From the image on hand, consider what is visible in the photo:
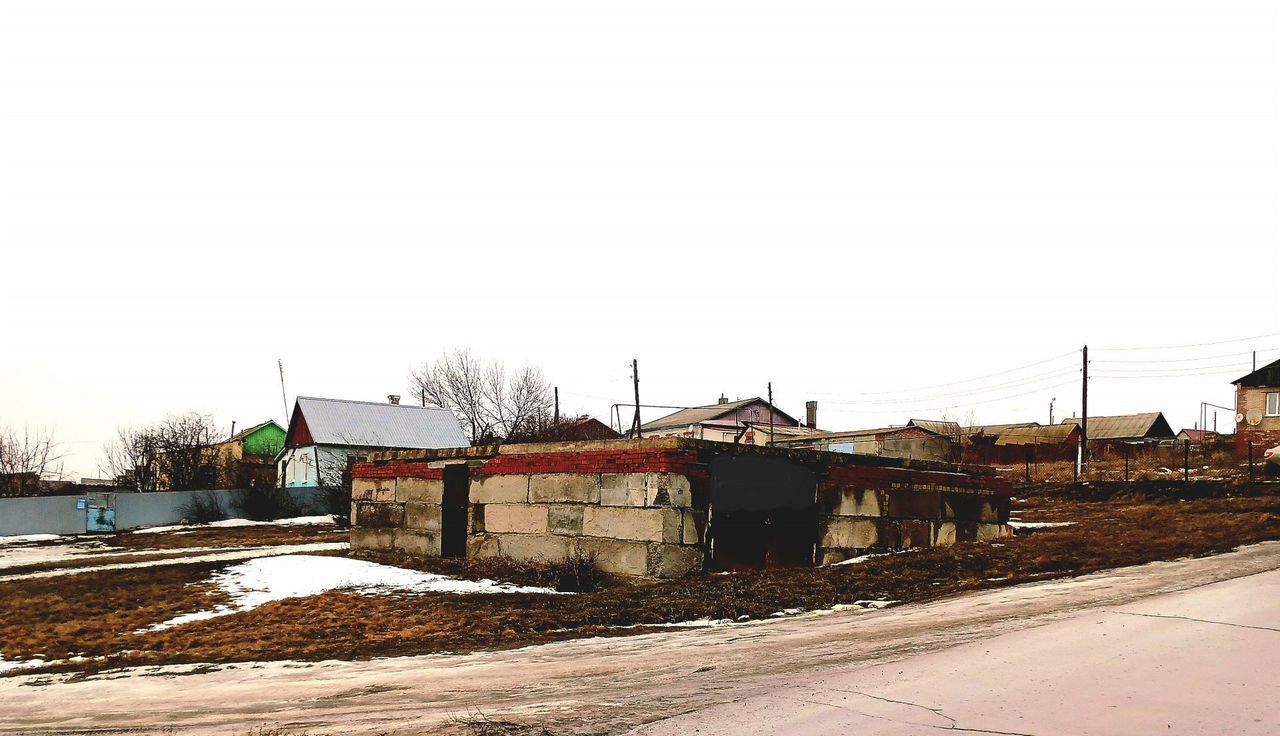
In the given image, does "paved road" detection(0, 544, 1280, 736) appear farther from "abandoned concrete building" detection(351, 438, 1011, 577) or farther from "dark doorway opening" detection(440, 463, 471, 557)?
"dark doorway opening" detection(440, 463, 471, 557)

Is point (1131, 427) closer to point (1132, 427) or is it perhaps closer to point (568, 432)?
point (1132, 427)

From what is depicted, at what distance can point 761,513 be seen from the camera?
12.3 m

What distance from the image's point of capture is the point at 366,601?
11094mm

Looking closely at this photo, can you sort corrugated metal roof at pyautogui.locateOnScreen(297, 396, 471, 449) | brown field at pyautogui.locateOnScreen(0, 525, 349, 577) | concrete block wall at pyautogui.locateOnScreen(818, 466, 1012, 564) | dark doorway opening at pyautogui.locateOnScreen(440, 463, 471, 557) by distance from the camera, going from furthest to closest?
corrugated metal roof at pyautogui.locateOnScreen(297, 396, 471, 449), brown field at pyautogui.locateOnScreen(0, 525, 349, 577), dark doorway opening at pyautogui.locateOnScreen(440, 463, 471, 557), concrete block wall at pyautogui.locateOnScreen(818, 466, 1012, 564)

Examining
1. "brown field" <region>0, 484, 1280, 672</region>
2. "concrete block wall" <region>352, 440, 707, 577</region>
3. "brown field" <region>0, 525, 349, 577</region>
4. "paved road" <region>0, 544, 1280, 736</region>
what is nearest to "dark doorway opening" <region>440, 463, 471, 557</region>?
"concrete block wall" <region>352, 440, 707, 577</region>

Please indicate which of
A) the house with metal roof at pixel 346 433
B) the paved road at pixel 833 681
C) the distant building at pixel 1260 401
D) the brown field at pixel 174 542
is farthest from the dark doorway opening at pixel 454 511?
the distant building at pixel 1260 401

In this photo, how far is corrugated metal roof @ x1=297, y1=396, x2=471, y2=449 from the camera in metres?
45.0

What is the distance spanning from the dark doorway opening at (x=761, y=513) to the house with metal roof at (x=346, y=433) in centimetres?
3326

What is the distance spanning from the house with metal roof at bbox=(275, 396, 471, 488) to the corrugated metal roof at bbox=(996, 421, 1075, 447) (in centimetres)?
3109

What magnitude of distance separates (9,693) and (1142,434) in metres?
69.6

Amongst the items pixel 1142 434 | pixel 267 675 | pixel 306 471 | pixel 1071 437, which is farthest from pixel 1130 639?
pixel 1142 434

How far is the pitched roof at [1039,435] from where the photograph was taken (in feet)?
168

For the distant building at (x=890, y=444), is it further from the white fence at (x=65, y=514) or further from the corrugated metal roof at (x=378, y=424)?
the white fence at (x=65, y=514)

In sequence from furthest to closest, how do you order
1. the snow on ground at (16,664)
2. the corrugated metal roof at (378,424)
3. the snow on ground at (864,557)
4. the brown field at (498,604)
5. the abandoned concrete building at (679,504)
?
1. the corrugated metal roof at (378,424)
2. the snow on ground at (864,557)
3. the abandoned concrete building at (679,504)
4. the brown field at (498,604)
5. the snow on ground at (16,664)
